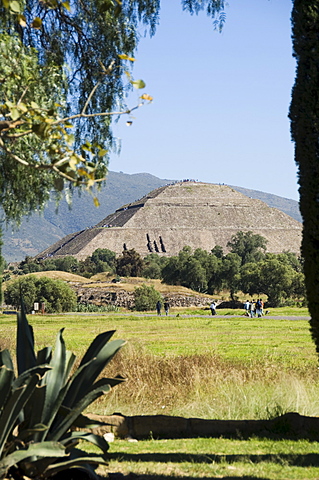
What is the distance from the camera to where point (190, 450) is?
20.3 feet

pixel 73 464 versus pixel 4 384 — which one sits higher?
pixel 4 384

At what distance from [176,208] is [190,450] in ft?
503

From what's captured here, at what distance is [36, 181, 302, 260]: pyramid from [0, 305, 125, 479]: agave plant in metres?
132

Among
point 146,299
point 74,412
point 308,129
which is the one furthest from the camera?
point 146,299

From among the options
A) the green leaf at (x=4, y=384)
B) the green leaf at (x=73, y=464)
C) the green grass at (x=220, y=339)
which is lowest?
the green grass at (x=220, y=339)

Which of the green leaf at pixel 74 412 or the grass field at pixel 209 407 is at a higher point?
the green leaf at pixel 74 412

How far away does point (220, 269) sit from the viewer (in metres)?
79.8

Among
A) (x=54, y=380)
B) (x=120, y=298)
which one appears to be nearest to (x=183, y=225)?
(x=120, y=298)

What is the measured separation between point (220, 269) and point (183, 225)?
72.4 meters

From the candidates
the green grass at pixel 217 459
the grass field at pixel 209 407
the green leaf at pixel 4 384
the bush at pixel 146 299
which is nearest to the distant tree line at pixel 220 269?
the bush at pixel 146 299

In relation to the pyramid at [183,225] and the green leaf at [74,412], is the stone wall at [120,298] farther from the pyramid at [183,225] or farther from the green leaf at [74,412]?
the pyramid at [183,225]

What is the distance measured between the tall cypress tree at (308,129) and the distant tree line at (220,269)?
30.4 meters

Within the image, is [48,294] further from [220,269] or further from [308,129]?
[308,129]

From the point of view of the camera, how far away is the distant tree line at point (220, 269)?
63.8 meters
